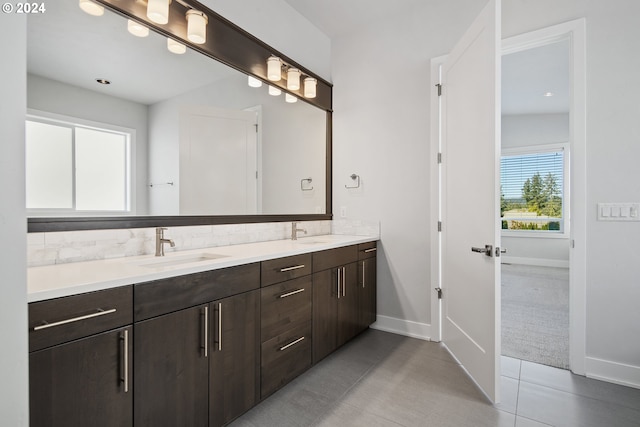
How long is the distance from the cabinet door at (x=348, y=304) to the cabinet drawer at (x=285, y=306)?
42 centimetres

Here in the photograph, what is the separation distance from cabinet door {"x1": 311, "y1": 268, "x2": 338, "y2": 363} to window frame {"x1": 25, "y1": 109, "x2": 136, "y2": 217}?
1.19 meters

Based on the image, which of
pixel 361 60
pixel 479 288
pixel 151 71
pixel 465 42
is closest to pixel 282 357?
pixel 479 288

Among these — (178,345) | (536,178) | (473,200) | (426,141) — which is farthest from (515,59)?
(178,345)

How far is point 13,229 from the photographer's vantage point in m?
0.80

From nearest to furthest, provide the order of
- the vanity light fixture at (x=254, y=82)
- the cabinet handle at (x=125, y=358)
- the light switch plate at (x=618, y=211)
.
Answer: the cabinet handle at (x=125, y=358) → the light switch plate at (x=618, y=211) → the vanity light fixture at (x=254, y=82)

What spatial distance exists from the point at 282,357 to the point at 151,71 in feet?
5.86

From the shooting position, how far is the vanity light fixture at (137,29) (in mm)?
1627

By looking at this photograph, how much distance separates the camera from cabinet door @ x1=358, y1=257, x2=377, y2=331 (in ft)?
8.95

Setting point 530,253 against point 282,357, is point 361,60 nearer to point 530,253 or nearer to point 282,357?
point 282,357

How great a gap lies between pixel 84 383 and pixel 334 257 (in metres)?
1.59

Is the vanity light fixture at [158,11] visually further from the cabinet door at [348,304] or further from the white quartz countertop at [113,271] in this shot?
the cabinet door at [348,304]

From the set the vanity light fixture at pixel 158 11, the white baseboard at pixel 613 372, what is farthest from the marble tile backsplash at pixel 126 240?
the white baseboard at pixel 613 372

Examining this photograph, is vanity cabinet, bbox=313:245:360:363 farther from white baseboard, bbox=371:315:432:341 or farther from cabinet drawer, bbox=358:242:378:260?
white baseboard, bbox=371:315:432:341

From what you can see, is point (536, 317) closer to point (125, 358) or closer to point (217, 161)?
point (217, 161)
